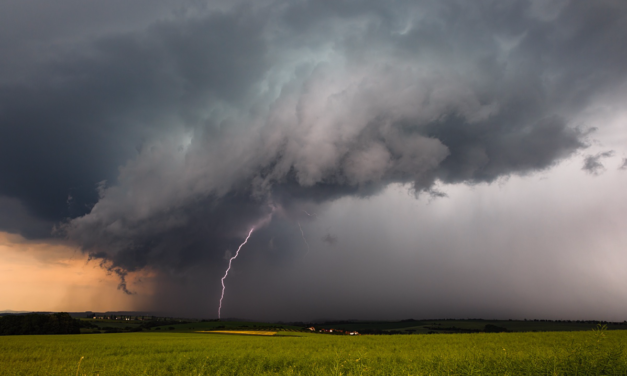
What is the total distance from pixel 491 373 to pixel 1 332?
131 meters

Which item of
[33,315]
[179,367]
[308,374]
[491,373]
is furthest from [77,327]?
[491,373]

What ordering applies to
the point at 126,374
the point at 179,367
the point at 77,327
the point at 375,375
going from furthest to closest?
the point at 77,327 < the point at 179,367 < the point at 126,374 < the point at 375,375

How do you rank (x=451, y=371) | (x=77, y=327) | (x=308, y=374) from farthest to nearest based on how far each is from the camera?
(x=77, y=327)
(x=308, y=374)
(x=451, y=371)

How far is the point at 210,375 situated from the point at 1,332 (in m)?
117

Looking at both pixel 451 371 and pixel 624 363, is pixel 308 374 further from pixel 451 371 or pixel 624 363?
pixel 624 363

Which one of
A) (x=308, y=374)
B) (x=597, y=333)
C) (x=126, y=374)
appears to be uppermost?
(x=597, y=333)

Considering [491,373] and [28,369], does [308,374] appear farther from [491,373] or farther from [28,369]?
[28,369]

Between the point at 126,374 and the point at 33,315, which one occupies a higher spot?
the point at 126,374

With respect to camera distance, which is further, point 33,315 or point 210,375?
point 33,315

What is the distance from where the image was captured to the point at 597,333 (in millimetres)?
9656

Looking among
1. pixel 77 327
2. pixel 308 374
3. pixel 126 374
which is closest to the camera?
pixel 308 374

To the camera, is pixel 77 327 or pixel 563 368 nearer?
pixel 563 368

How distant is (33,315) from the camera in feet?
305

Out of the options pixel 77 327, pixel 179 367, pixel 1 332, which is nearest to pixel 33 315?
pixel 1 332
